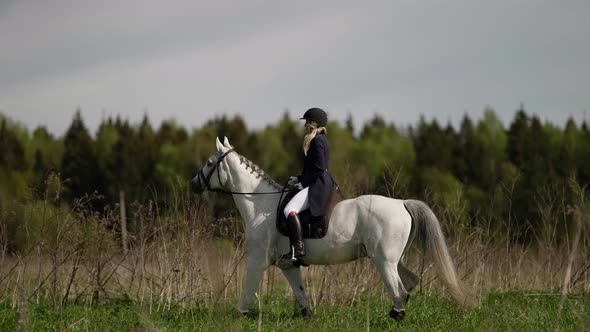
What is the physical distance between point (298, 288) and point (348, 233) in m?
1.03

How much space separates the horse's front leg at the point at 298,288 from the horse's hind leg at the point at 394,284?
1.11 m

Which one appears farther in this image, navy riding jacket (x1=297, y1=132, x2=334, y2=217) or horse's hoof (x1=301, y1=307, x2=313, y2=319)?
horse's hoof (x1=301, y1=307, x2=313, y2=319)

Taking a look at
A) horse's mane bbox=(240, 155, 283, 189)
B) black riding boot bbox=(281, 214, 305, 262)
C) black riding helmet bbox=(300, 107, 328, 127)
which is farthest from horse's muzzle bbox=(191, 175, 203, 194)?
black riding helmet bbox=(300, 107, 328, 127)

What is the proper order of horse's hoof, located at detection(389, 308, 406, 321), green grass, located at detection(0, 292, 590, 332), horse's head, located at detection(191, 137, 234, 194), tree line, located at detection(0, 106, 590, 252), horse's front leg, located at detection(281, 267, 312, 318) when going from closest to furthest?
1. green grass, located at detection(0, 292, 590, 332)
2. horse's hoof, located at detection(389, 308, 406, 321)
3. horse's front leg, located at detection(281, 267, 312, 318)
4. horse's head, located at detection(191, 137, 234, 194)
5. tree line, located at detection(0, 106, 590, 252)

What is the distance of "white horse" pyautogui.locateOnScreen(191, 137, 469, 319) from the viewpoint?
7512 mm

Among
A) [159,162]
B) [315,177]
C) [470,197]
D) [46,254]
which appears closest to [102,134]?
[159,162]

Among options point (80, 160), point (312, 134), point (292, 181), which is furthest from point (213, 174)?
point (80, 160)

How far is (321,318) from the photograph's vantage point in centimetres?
789

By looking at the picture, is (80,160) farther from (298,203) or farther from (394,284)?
(394,284)

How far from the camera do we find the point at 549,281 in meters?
11.3

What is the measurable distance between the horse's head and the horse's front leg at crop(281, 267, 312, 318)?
1417 millimetres

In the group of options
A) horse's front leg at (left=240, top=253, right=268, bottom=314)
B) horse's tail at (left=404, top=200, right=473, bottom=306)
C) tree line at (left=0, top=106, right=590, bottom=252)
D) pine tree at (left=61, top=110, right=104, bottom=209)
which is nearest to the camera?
horse's tail at (left=404, top=200, right=473, bottom=306)

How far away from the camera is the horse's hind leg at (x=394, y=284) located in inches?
293

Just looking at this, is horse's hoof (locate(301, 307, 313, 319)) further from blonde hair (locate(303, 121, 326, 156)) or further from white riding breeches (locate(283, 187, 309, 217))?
blonde hair (locate(303, 121, 326, 156))
